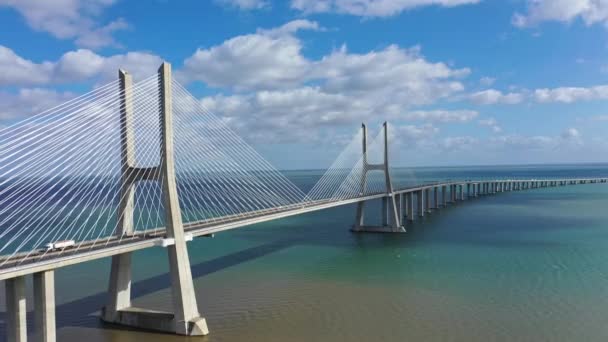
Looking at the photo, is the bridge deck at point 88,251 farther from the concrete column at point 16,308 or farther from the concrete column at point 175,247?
the concrete column at point 175,247

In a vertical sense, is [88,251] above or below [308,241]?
above

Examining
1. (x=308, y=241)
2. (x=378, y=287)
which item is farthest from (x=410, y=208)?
(x=378, y=287)


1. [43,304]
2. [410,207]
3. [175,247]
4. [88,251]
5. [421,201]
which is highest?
[88,251]

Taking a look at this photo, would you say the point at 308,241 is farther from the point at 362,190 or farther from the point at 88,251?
the point at 88,251

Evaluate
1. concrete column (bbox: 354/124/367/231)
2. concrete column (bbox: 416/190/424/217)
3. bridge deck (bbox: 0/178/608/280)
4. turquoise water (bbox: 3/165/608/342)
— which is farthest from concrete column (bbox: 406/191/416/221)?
bridge deck (bbox: 0/178/608/280)

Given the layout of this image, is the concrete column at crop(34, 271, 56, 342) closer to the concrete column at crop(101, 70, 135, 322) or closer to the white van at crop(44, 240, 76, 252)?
the white van at crop(44, 240, 76, 252)

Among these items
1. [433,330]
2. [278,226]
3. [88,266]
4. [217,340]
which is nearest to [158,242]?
[217,340]

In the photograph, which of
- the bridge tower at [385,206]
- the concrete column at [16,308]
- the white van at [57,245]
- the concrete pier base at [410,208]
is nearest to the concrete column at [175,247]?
the white van at [57,245]
